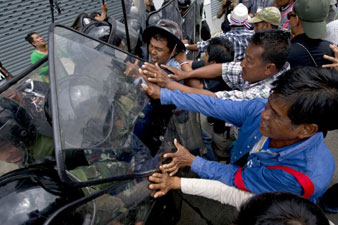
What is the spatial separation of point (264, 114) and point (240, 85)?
33.1 inches

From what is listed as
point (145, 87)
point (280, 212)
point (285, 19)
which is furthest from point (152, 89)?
point (285, 19)

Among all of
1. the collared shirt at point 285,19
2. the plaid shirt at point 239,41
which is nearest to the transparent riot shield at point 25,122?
the plaid shirt at point 239,41

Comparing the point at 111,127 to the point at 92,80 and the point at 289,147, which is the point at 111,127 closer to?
the point at 92,80

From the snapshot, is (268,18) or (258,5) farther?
(258,5)

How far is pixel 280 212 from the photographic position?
2.48 ft

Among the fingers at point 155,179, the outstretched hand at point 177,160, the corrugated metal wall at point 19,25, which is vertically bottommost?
the corrugated metal wall at point 19,25

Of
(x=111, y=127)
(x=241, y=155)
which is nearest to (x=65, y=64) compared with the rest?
(x=111, y=127)

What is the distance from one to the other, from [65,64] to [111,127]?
0.35 metres

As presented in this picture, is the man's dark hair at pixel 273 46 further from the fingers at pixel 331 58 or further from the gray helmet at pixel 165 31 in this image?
the fingers at pixel 331 58

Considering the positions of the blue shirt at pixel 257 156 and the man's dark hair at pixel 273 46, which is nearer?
the blue shirt at pixel 257 156

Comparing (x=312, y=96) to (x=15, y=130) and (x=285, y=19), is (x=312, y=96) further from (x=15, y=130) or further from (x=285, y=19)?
(x=285, y=19)

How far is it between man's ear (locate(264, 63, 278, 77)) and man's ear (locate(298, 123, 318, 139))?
0.70 metres

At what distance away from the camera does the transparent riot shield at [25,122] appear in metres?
1.24

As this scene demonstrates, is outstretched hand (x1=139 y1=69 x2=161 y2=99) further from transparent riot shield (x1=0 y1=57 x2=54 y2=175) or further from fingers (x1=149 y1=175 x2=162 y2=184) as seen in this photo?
transparent riot shield (x1=0 y1=57 x2=54 y2=175)
